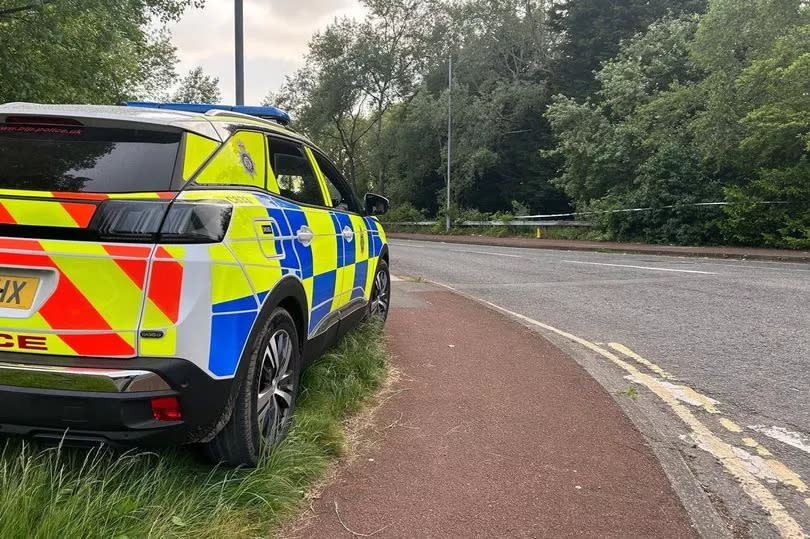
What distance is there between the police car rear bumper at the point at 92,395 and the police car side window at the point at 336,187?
2271 mm

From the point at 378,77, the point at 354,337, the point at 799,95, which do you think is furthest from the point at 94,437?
the point at 378,77

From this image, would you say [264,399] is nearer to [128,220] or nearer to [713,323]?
[128,220]

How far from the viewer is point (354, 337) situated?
516 cm

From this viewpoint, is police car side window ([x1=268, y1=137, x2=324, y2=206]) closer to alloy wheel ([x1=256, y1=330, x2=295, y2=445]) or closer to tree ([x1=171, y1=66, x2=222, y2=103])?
alloy wheel ([x1=256, y1=330, x2=295, y2=445])

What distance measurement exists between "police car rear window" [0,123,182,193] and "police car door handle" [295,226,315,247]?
2.93 feet

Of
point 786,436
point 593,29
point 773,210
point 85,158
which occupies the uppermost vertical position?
point 593,29

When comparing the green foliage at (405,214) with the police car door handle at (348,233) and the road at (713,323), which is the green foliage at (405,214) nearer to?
the road at (713,323)

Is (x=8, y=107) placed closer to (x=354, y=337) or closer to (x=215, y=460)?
(x=215, y=460)

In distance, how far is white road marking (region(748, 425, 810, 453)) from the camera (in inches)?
143

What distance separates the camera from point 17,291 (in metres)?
2.38

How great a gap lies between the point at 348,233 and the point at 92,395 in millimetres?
2510

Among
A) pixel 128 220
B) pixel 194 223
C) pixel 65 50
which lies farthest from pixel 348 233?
pixel 65 50

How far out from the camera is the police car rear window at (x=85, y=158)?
254 centimetres

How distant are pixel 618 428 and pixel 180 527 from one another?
2687 millimetres
